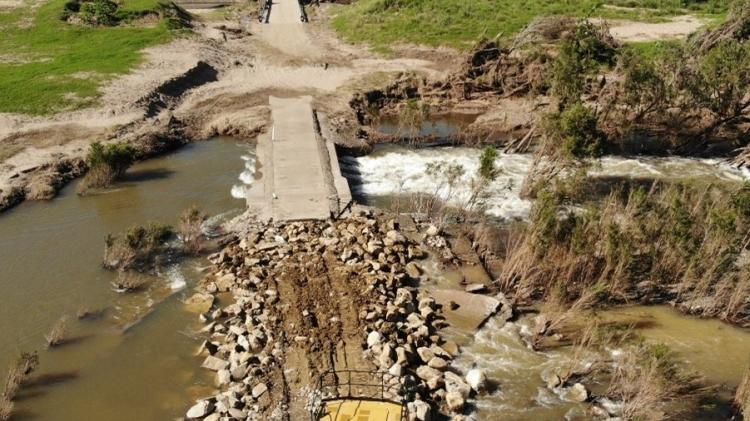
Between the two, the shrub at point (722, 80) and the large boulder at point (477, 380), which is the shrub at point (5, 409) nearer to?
the large boulder at point (477, 380)

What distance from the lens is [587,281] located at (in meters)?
14.6

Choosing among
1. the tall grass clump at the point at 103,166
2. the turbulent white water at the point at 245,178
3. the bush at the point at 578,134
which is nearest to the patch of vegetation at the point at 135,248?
the turbulent white water at the point at 245,178

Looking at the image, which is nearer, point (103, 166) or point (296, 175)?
point (296, 175)

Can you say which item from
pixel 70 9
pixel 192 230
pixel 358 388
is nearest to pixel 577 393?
pixel 358 388

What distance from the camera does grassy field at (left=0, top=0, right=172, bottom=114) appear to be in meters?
25.8

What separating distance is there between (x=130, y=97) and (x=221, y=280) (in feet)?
49.1

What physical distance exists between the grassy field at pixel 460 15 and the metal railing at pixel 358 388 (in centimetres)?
2709

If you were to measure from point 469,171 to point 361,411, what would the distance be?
13290mm

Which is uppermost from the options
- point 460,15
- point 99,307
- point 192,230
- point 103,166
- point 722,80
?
point 460,15

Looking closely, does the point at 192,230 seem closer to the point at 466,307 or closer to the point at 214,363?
the point at 214,363

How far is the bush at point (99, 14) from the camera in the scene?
1442 inches

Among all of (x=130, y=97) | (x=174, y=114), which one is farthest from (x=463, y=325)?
(x=130, y=97)

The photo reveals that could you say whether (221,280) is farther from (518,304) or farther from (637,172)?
(637,172)

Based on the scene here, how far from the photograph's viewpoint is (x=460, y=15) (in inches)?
1606
